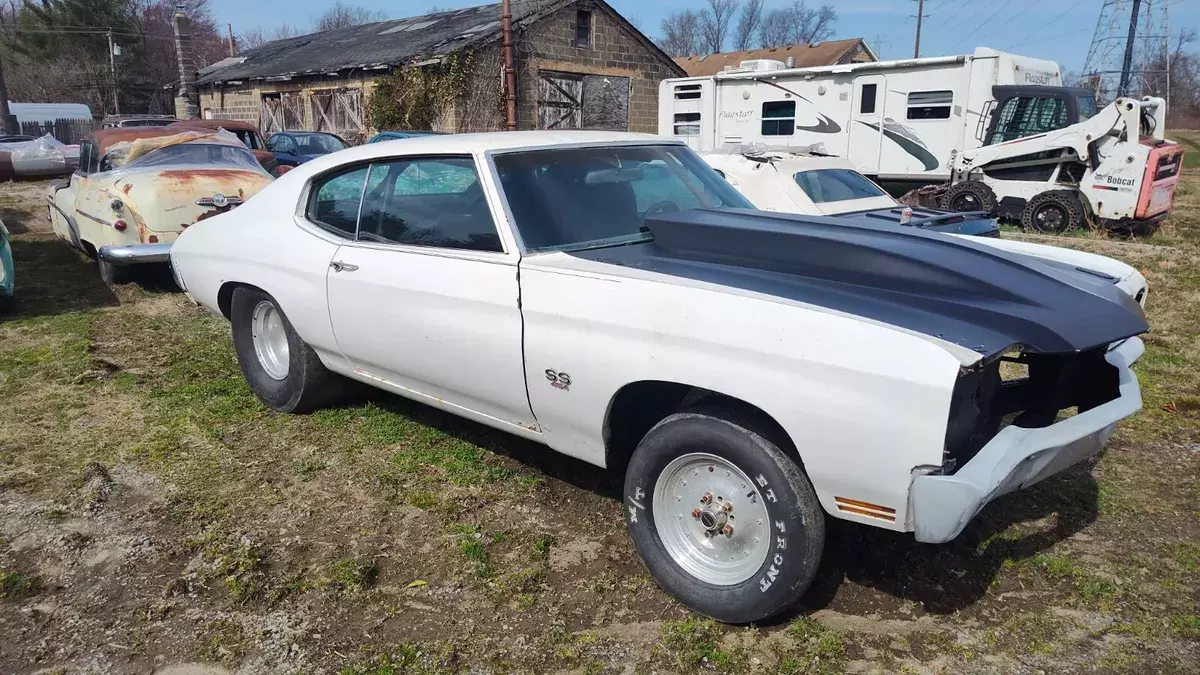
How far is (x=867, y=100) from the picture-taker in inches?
615

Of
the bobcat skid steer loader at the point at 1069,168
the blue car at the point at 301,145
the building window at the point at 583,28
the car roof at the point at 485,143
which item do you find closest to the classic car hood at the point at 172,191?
the car roof at the point at 485,143

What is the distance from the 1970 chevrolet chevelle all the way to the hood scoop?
0.01m

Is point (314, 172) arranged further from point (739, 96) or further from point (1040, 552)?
point (739, 96)

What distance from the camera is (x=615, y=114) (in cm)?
2508

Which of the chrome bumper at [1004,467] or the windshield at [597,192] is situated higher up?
the windshield at [597,192]

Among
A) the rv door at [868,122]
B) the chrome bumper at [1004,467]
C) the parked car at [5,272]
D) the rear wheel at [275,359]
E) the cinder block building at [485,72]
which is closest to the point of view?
the chrome bumper at [1004,467]

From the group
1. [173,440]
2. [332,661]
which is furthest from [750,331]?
[173,440]

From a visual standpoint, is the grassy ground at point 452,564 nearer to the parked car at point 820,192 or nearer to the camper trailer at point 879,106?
the parked car at point 820,192

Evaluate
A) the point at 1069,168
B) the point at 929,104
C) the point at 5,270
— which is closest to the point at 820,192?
the point at 1069,168

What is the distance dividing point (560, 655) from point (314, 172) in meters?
3.00

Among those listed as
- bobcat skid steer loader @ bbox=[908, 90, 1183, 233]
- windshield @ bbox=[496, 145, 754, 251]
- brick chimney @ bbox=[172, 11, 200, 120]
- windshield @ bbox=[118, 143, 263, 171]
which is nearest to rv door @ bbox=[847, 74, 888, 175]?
bobcat skid steer loader @ bbox=[908, 90, 1183, 233]

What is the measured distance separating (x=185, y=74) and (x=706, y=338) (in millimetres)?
32296

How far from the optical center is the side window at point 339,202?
13.9 feet

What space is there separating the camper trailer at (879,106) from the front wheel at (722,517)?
32.4ft
